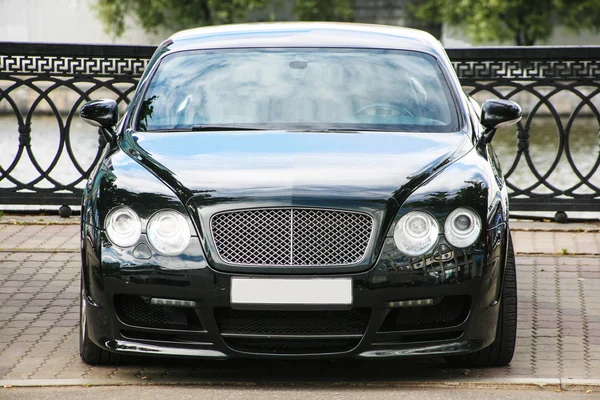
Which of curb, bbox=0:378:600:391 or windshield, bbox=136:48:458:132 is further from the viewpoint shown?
windshield, bbox=136:48:458:132

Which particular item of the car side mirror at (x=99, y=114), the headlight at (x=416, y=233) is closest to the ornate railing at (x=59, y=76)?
the car side mirror at (x=99, y=114)

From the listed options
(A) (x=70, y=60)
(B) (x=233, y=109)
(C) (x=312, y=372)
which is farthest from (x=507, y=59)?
(C) (x=312, y=372)

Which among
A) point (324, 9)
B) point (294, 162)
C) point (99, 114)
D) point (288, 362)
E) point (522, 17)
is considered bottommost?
point (324, 9)

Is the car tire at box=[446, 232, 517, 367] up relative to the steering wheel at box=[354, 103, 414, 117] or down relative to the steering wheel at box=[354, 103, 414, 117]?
down

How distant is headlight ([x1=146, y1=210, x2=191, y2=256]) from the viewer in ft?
16.1

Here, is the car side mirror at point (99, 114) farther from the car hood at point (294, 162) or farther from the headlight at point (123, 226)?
the headlight at point (123, 226)

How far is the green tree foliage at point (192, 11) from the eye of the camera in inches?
1698

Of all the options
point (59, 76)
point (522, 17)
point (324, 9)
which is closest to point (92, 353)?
point (59, 76)

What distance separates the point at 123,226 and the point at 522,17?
118 feet

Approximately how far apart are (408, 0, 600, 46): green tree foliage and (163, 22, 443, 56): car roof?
32746mm

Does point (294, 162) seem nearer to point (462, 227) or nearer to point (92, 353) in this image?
point (462, 227)

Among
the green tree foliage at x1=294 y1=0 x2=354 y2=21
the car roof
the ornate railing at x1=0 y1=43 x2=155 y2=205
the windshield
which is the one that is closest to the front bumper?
the windshield

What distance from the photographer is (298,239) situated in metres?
4.87

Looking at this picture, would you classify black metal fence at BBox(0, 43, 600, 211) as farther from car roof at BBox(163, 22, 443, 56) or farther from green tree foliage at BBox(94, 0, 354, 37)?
green tree foliage at BBox(94, 0, 354, 37)
